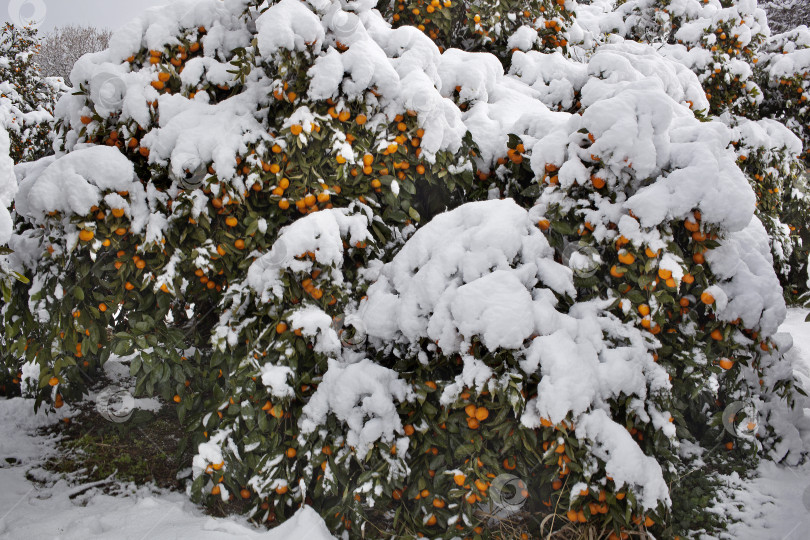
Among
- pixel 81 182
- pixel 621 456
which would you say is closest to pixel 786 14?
pixel 621 456

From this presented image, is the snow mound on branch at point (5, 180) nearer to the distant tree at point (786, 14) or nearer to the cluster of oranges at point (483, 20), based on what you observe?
the cluster of oranges at point (483, 20)

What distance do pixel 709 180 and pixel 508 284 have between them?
0.89 meters

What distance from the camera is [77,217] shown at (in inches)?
A: 85.4

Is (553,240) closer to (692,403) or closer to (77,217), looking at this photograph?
(692,403)

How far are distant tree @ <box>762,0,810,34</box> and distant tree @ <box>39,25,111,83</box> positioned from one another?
25.2m

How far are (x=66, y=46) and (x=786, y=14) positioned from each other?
1151 inches

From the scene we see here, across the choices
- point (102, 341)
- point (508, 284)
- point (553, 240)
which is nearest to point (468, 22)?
point (553, 240)

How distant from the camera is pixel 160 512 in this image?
2.38m

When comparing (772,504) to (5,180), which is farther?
(772,504)

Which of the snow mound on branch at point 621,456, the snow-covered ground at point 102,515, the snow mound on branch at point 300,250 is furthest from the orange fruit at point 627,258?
the snow-covered ground at point 102,515

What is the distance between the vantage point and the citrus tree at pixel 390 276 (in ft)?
6.22

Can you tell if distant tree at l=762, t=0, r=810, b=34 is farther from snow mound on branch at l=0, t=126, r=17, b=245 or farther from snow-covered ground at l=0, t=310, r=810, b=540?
snow mound on branch at l=0, t=126, r=17, b=245

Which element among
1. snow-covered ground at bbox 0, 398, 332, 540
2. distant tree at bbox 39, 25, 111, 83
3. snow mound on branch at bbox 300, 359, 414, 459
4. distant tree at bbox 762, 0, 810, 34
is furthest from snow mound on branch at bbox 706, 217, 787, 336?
distant tree at bbox 39, 25, 111, 83

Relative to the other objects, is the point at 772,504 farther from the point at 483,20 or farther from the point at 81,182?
the point at 81,182
